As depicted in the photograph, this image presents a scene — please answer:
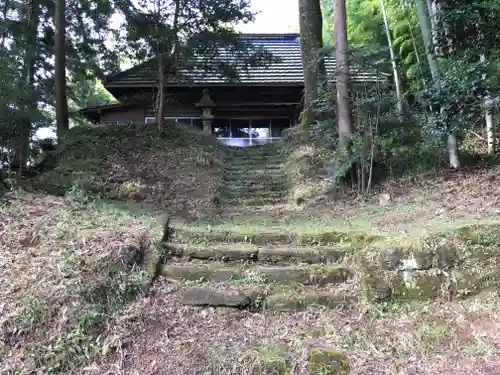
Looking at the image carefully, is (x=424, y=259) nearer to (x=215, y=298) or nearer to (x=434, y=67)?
(x=215, y=298)

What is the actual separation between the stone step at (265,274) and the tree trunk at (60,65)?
24.7 feet

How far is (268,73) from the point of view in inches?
602

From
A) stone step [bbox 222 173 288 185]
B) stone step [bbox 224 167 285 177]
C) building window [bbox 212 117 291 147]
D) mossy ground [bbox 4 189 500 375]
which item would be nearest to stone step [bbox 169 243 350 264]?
mossy ground [bbox 4 189 500 375]

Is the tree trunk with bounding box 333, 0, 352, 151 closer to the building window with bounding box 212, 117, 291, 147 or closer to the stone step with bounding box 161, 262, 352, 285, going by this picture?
the stone step with bounding box 161, 262, 352, 285

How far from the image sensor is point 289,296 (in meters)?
3.97

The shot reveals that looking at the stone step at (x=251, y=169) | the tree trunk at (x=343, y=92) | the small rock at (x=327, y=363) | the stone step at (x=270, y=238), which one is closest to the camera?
the small rock at (x=327, y=363)

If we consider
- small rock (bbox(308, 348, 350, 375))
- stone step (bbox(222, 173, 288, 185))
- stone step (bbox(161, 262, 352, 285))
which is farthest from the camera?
stone step (bbox(222, 173, 288, 185))

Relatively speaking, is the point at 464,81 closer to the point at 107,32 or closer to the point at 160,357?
the point at 160,357

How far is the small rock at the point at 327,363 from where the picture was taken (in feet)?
9.95

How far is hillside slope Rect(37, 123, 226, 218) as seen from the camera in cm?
791

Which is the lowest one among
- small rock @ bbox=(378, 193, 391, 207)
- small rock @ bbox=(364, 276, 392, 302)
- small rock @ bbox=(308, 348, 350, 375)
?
small rock @ bbox=(308, 348, 350, 375)

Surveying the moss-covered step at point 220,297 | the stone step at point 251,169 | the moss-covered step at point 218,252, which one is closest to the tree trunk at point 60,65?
the stone step at point 251,169

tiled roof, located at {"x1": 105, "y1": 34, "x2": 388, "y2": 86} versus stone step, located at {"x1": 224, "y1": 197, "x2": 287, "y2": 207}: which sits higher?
tiled roof, located at {"x1": 105, "y1": 34, "x2": 388, "y2": 86}

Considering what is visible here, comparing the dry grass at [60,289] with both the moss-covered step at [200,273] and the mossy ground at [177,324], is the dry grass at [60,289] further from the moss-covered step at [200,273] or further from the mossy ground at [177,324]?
the moss-covered step at [200,273]
